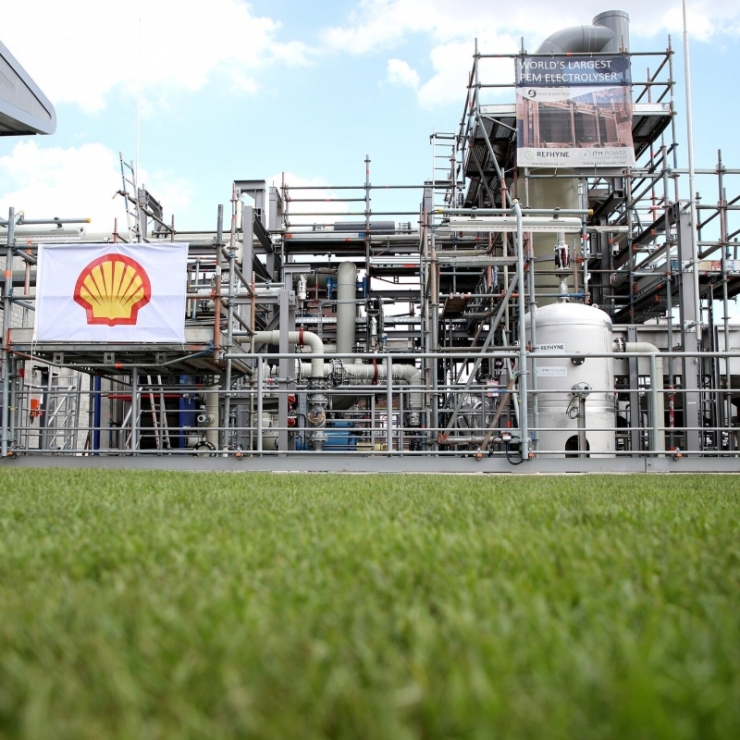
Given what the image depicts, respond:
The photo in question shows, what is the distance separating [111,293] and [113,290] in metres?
0.04

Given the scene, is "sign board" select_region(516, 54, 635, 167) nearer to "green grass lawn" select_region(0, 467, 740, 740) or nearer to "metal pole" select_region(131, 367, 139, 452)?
"metal pole" select_region(131, 367, 139, 452)

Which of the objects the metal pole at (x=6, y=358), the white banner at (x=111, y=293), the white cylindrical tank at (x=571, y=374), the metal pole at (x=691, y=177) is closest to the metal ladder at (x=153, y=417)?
the white banner at (x=111, y=293)

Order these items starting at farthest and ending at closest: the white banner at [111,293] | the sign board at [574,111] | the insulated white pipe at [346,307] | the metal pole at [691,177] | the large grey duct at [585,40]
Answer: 1. the insulated white pipe at [346,307]
2. the large grey duct at [585,40]
3. the sign board at [574,111]
4. the metal pole at [691,177]
5. the white banner at [111,293]

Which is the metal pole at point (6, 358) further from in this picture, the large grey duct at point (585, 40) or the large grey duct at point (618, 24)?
the large grey duct at point (618, 24)

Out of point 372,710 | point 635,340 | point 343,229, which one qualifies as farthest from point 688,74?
point 372,710

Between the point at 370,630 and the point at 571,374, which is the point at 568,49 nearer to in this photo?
the point at 571,374

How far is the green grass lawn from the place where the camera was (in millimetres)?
890

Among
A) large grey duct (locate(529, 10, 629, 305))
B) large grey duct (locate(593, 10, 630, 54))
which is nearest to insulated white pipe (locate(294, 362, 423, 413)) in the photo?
large grey duct (locate(529, 10, 629, 305))

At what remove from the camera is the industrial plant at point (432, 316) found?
336 inches

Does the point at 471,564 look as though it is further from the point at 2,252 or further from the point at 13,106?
the point at 2,252

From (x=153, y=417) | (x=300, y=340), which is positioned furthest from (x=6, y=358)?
(x=300, y=340)

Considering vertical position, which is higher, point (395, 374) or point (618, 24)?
point (618, 24)

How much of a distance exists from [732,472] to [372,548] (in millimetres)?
6982

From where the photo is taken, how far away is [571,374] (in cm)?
979
